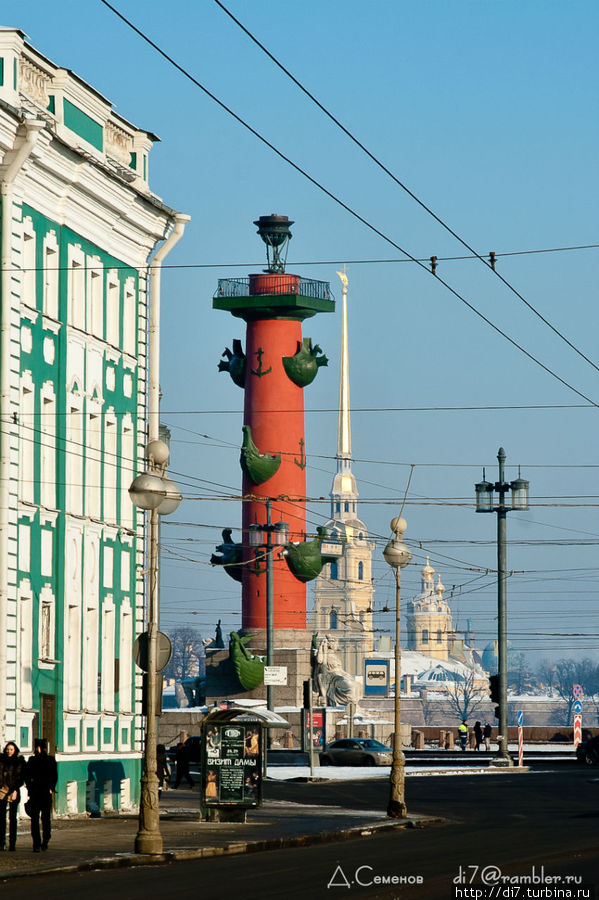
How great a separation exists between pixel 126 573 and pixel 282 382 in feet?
129

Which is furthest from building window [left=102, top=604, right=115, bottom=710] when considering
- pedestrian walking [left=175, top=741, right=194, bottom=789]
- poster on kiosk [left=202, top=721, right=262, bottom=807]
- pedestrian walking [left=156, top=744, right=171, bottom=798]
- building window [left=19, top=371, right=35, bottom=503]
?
pedestrian walking [left=175, top=741, right=194, bottom=789]

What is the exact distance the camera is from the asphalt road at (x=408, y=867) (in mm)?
19281

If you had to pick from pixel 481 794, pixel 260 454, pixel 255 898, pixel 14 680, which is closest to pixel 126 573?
pixel 14 680

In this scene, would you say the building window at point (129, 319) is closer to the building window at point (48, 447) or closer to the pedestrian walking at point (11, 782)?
the building window at point (48, 447)

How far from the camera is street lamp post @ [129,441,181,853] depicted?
81.0 ft

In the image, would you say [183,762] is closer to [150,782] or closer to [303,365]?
[150,782]

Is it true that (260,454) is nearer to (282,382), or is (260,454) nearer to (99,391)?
(282,382)

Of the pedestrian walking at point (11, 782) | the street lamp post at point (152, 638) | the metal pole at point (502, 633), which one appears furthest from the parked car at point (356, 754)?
the pedestrian walking at point (11, 782)

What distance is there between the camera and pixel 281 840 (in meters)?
27.5

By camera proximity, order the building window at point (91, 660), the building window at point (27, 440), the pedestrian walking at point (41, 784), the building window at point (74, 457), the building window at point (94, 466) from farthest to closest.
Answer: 1. the building window at point (94, 466)
2. the building window at point (91, 660)
3. the building window at point (74, 457)
4. the building window at point (27, 440)
5. the pedestrian walking at point (41, 784)

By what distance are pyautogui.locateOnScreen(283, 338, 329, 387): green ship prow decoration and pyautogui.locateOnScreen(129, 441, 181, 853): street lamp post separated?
49.5m

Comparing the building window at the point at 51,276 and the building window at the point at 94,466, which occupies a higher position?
the building window at the point at 51,276

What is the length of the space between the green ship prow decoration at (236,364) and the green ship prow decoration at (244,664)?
37.6 feet

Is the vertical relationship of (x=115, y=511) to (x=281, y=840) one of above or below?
above
